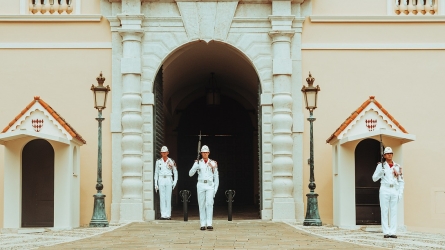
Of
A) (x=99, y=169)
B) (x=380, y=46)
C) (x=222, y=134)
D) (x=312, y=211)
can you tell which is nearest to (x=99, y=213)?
(x=99, y=169)

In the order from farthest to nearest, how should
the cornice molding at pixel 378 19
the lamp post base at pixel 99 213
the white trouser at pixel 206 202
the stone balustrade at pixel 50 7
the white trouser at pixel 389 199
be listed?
the stone balustrade at pixel 50 7 < the cornice molding at pixel 378 19 < the lamp post base at pixel 99 213 < the white trouser at pixel 206 202 < the white trouser at pixel 389 199

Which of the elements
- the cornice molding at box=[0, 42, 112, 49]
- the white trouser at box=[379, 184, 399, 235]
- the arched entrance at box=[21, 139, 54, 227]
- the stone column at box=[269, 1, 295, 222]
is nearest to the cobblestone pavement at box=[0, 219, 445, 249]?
the white trouser at box=[379, 184, 399, 235]

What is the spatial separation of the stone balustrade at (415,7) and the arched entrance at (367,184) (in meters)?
3.30

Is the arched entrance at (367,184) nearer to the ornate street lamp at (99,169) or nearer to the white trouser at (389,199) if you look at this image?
the white trouser at (389,199)

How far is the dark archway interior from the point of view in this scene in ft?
98.8

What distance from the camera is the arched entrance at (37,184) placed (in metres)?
21.2

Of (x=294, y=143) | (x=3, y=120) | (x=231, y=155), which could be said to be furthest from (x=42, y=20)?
(x=231, y=155)

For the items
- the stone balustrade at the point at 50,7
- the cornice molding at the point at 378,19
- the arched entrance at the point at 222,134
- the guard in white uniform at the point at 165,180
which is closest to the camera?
the guard in white uniform at the point at 165,180

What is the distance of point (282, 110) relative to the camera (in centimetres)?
2139

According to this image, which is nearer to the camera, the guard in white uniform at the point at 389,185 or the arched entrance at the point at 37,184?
the guard in white uniform at the point at 389,185

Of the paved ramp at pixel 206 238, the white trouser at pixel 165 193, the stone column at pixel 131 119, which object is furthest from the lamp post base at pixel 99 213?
the white trouser at pixel 165 193

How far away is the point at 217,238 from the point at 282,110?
555cm

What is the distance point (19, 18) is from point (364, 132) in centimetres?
826

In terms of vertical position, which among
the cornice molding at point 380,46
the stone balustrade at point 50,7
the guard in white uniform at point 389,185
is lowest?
the guard in white uniform at point 389,185
